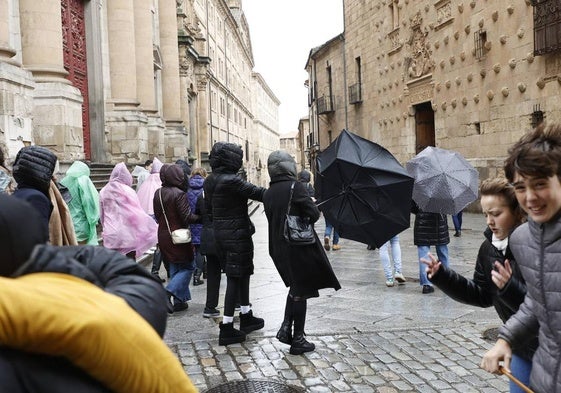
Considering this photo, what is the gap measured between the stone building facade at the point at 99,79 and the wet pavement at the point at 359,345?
15.2 feet

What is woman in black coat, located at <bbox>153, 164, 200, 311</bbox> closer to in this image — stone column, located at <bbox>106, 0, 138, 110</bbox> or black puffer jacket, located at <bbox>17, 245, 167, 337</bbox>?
black puffer jacket, located at <bbox>17, 245, 167, 337</bbox>

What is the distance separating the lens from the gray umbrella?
726 centimetres

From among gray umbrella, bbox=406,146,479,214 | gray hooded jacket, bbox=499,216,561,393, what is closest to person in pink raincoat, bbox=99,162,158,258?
gray umbrella, bbox=406,146,479,214

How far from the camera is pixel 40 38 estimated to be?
36.5 ft

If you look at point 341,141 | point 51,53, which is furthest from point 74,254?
point 51,53

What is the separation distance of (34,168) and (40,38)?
7401 mm

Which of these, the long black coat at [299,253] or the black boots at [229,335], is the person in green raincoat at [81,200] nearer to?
the black boots at [229,335]

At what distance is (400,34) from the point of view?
25.0m

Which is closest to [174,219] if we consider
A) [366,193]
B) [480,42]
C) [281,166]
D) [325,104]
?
[281,166]

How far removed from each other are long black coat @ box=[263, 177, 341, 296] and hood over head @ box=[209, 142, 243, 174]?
0.66m

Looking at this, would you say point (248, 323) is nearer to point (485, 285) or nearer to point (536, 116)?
point (485, 285)

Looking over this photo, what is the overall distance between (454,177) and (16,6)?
343 inches

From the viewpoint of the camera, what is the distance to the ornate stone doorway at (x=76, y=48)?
14.9 meters

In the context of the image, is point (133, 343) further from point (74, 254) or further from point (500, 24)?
point (500, 24)
